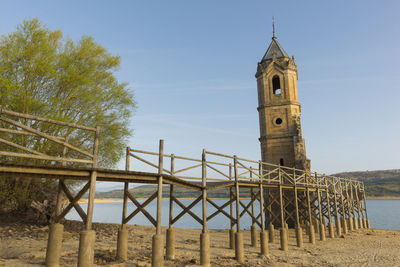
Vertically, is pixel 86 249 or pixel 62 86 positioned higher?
pixel 62 86

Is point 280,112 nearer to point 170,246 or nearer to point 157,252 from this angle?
point 170,246

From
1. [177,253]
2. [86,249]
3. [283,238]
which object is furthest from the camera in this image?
[283,238]

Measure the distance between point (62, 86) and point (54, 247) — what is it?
38.2ft

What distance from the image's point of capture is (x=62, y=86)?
17672 millimetres

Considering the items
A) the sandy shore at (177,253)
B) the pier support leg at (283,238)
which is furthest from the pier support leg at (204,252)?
the pier support leg at (283,238)

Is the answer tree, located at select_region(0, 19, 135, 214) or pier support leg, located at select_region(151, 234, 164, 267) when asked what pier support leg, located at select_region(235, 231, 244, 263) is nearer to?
pier support leg, located at select_region(151, 234, 164, 267)

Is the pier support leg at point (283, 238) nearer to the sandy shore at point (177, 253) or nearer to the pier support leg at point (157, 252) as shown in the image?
the sandy shore at point (177, 253)

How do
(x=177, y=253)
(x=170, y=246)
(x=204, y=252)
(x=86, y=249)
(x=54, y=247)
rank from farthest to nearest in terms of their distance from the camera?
1. (x=177, y=253)
2. (x=170, y=246)
3. (x=204, y=252)
4. (x=54, y=247)
5. (x=86, y=249)

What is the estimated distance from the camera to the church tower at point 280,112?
2853 centimetres

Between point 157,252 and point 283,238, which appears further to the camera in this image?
point 283,238

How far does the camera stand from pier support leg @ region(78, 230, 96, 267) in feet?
25.9

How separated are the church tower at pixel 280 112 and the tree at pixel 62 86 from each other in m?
16.0

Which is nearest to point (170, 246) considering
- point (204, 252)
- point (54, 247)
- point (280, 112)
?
point (204, 252)

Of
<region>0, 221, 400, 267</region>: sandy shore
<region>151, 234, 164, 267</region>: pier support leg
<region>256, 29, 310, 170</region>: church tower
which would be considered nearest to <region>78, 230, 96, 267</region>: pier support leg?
<region>151, 234, 164, 267</region>: pier support leg
